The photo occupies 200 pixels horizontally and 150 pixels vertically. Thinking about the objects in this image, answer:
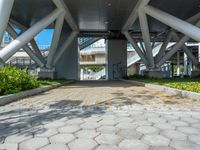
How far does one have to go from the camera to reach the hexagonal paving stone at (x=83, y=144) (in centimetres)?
346

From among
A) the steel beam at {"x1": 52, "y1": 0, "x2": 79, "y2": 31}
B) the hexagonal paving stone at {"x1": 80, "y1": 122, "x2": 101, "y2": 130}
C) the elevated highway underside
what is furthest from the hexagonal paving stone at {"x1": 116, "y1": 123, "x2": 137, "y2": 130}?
the steel beam at {"x1": 52, "y1": 0, "x2": 79, "y2": 31}

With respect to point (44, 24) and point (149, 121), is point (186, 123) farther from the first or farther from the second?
point (44, 24)

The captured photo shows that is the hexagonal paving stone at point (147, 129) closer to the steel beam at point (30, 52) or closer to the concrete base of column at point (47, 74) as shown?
the concrete base of column at point (47, 74)

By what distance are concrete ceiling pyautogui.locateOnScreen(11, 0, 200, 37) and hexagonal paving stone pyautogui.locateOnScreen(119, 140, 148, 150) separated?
50.2 ft

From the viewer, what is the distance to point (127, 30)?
84.1 feet

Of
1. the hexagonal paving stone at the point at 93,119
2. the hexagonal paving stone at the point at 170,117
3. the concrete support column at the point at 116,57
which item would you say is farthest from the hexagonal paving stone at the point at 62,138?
the concrete support column at the point at 116,57

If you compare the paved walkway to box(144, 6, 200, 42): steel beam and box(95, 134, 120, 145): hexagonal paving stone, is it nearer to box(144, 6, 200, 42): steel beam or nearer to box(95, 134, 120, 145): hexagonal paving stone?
box(95, 134, 120, 145): hexagonal paving stone

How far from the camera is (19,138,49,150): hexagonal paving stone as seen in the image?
11.4ft

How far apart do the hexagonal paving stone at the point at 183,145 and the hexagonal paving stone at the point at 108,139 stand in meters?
0.81

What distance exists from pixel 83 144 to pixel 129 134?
88 centimetres

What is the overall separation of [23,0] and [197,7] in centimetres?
1400

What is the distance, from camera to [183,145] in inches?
139

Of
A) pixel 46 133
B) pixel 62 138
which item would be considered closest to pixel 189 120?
pixel 62 138

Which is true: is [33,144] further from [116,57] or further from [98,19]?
[116,57]
